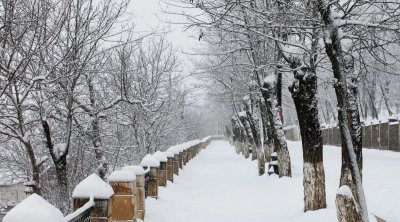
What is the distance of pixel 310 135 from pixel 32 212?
7.54 meters

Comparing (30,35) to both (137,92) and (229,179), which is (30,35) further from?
(137,92)

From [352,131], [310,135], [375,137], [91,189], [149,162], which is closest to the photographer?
[91,189]

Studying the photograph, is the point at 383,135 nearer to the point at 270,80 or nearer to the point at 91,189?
the point at 270,80

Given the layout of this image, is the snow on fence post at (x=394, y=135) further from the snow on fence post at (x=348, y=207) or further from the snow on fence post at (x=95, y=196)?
the snow on fence post at (x=95, y=196)

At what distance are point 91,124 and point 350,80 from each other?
30.8 feet

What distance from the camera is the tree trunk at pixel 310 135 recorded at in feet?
32.6

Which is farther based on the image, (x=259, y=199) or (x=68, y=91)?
(x=259, y=199)

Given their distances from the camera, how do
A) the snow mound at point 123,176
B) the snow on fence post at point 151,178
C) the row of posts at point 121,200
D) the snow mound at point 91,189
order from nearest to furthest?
the snow mound at point 91,189 < the row of posts at point 121,200 < the snow mound at point 123,176 < the snow on fence post at point 151,178

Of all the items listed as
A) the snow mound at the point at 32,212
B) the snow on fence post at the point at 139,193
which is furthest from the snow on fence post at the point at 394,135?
the snow mound at the point at 32,212

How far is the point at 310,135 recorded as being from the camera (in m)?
10.1

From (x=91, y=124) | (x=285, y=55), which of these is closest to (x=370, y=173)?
(x=285, y=55)

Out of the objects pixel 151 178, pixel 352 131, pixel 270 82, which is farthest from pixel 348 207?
pixel 270 82

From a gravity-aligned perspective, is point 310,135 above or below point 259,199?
above

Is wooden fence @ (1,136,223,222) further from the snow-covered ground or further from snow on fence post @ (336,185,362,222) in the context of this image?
snow on fence post @ (336,185,362,222)
